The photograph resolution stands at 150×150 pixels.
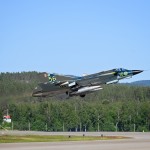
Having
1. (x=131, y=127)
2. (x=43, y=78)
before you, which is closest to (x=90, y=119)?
(x=131, y=127)

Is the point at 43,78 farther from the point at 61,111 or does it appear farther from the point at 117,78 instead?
the point at 61,111

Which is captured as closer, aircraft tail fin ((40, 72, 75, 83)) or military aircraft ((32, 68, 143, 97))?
military aircraft ((32, 68, 143, 97))

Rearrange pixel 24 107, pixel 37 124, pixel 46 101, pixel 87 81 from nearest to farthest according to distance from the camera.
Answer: pixel 87 81 → pixel 37 124 → pixel 24 107 → pixel 46 101

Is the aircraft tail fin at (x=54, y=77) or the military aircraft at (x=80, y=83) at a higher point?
the aircraft tail fin at (x=54, y=77)

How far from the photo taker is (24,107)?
461 feet

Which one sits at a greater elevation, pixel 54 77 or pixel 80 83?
pixel 54 77

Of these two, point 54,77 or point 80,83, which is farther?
point 54,77

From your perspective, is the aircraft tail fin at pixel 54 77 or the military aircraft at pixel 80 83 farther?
the aircraft tail fin at pixel 54 77

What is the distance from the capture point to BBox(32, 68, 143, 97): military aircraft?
52969 mm

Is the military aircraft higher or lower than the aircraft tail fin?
lower

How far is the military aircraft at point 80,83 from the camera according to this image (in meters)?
53.0

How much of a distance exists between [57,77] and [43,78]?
74.0 inches

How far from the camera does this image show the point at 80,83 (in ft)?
178

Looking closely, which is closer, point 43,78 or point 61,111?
point 43,78
